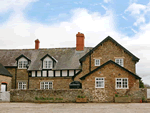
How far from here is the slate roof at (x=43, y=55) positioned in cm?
3334

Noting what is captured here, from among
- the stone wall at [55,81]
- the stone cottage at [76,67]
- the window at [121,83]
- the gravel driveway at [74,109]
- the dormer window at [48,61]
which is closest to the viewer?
the gravel driveway at [74,109]

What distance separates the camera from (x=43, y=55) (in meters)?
36.4

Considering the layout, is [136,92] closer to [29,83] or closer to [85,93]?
[85,93]

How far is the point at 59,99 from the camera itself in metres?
24.7

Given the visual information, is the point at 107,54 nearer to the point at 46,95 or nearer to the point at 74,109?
→ the point at 46,95

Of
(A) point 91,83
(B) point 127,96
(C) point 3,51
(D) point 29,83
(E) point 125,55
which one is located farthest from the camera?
(C) point 3,51

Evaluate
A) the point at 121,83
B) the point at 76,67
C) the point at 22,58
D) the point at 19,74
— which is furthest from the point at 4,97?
the point at 121,83

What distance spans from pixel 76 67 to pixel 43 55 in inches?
263

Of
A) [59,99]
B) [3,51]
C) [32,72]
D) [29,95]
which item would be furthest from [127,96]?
[3,51]

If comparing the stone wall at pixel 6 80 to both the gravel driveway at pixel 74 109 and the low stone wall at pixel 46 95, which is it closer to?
the low stone wall at pixel 46 95

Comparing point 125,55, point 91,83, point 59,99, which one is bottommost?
point 59,99

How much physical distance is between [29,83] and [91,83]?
1132cm

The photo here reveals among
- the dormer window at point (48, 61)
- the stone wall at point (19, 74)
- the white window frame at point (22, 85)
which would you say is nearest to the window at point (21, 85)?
the white window frame at point (22, 85)

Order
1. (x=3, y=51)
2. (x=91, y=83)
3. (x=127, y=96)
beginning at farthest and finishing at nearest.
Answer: (x=3, y=51)
(x=91, y=83)
(x=127, y=96)
